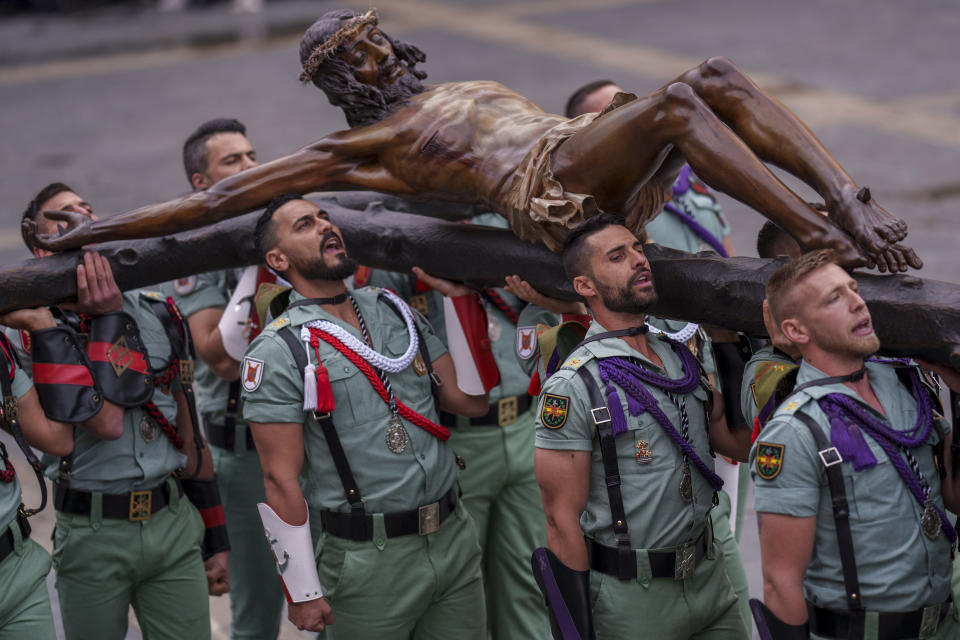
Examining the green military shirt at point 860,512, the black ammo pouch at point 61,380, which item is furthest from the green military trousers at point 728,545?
the black ammo pouch at point 61,380

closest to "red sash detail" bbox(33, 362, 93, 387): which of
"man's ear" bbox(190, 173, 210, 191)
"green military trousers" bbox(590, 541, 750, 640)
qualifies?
"man's ear" bbox(190, 173, 210, 191)

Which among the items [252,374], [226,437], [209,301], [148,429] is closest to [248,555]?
[226,437]

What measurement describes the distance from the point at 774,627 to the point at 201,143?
3532 millimetres

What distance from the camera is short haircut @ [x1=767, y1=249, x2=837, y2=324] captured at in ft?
12.6

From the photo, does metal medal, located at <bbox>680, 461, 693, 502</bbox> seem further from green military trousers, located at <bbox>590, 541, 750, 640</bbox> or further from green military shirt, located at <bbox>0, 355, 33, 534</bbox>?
green military shirt, located at <bbox>0, 355, 33, 534</bbox>

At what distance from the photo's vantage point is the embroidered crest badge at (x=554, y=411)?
13.9 ft

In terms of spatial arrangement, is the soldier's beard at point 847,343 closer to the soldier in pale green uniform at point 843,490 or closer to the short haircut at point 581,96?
the soldier in pale green uniform at point 843,490

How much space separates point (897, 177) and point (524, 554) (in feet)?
24.5

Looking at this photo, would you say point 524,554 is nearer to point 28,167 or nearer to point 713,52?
point 28,167

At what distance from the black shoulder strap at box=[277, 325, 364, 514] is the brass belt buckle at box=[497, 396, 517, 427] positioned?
3.78ft

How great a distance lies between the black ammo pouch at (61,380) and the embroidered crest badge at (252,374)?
612 millimetres

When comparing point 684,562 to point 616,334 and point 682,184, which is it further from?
point 682,184

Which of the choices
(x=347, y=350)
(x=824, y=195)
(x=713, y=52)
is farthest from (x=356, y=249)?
(x=713, y=52)

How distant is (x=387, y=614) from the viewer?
4.75 m
